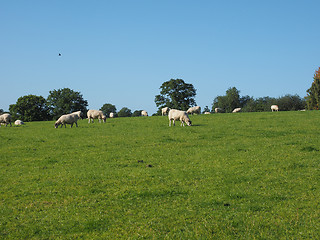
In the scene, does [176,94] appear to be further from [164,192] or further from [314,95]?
[164,192]

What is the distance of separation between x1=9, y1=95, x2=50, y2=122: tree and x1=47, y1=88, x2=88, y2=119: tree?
114 inches

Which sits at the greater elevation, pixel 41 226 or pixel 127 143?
pixel 127 143

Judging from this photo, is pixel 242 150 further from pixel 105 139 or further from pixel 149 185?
pixel 105 139

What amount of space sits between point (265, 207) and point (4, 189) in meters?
10.5

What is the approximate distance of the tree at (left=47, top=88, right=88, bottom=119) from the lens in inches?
4070

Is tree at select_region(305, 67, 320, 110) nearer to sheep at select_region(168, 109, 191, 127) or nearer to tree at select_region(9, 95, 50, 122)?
sheep at select_region(168, 109, 191, 127)

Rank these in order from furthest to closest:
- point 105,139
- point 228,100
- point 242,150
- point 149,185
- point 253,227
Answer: point 228,100, point 105,139, point 242,150, point 149,185, point 253,227

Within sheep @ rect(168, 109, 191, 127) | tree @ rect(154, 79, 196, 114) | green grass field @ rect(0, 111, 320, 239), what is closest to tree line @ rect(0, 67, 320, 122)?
tree @ rect(154, 79, 196, 114)

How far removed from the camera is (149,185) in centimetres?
1237

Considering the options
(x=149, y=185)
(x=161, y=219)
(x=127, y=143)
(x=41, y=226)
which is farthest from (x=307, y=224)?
(x=127, y=143)

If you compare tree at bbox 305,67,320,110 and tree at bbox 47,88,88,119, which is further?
tree at bbox 47,88,88,119

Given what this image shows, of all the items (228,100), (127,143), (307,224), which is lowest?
(307,224)

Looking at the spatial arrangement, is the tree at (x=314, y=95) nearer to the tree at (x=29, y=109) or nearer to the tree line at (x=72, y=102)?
the tree line at (x=72, y=102)

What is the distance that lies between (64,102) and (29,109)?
1171 centimetres
